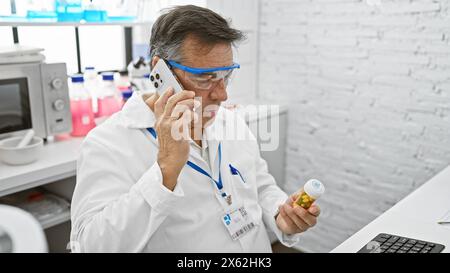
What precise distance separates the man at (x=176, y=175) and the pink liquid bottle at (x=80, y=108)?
779 millimetres

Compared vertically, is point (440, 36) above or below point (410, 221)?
above

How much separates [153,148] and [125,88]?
109 cm

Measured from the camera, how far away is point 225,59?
4.09 ft

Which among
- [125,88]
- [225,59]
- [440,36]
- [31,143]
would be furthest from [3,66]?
[440,36]

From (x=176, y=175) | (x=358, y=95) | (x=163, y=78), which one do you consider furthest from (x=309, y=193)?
(x=358, y=95)

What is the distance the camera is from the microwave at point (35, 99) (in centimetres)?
171

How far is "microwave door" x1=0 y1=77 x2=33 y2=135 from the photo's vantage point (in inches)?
66.8

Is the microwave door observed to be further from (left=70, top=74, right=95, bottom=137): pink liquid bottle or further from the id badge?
the id badge

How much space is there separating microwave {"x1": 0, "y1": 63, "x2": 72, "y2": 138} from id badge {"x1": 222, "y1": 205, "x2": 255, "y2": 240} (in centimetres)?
100

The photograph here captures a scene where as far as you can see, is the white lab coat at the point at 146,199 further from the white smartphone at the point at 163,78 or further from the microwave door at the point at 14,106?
the microwave door at the point at 14,106

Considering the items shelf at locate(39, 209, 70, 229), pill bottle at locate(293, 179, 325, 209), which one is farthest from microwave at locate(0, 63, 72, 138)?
pill bottle at locate(293, 179, 325, 209)

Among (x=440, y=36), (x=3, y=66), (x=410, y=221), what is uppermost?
(x=440, y=36)

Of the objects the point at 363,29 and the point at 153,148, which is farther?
the point at 363,29
